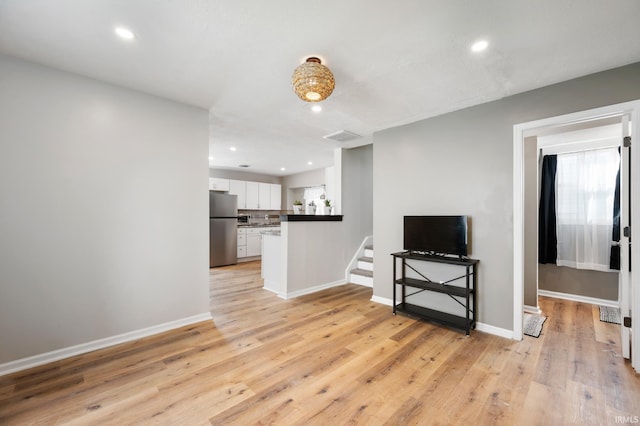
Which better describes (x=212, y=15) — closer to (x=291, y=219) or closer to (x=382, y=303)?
(x=291, y=219)

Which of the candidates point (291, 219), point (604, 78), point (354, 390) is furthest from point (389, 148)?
point (354, 390)

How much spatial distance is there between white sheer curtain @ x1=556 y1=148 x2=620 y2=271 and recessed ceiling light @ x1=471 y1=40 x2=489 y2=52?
10.5 feet

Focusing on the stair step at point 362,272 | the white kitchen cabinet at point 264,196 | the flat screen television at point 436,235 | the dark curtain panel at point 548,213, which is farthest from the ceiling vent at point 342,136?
the white kitchen cabinet at point 264,196

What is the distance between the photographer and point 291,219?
13.6ft

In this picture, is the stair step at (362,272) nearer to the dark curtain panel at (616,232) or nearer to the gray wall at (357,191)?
the gray wall at (357,191)

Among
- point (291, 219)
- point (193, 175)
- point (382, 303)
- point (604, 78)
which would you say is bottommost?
point (382, 303)

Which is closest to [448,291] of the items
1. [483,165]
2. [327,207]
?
[483,165]

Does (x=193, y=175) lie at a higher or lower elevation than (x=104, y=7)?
lower

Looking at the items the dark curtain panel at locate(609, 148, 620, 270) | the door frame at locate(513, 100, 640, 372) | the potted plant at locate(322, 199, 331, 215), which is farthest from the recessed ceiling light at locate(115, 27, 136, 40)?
the dark curtain panel at locate(609, 148, 620, 270)

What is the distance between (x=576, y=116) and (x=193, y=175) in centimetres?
393

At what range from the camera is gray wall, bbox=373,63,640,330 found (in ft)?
7.89

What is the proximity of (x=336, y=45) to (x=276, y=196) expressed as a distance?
678cm

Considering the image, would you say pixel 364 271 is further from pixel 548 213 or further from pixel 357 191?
pixel 548 213

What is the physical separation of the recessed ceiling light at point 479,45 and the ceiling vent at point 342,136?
211 cm
